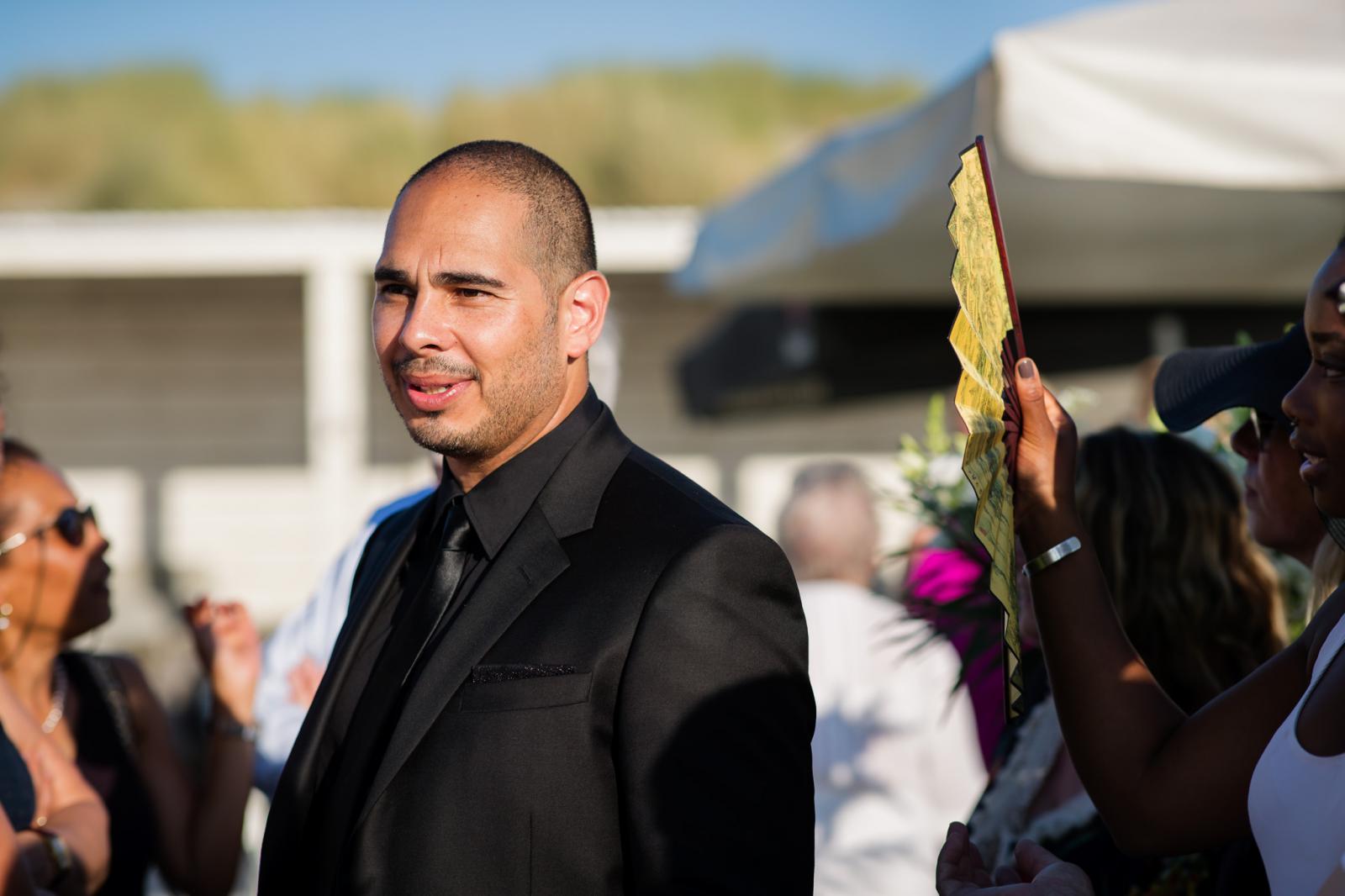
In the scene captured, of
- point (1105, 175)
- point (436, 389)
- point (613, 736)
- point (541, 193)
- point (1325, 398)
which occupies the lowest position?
point (613, 736)

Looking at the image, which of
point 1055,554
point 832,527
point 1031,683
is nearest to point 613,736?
point 1055,554

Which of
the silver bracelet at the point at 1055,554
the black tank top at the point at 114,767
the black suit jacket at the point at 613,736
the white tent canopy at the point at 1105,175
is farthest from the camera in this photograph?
the white tent canopy at the point at 1105,175

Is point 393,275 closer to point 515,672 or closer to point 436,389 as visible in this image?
point 436,389

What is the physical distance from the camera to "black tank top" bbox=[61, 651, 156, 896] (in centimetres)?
305

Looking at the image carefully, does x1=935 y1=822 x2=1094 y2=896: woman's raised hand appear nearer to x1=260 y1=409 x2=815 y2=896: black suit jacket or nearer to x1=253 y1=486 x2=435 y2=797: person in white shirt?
x1=260 y1=409 x2=815 y2=896: black suit jacket

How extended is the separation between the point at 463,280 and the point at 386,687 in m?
0.59

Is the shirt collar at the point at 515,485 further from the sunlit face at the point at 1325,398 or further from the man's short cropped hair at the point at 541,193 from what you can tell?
the sunlit face at the point at 1325,398

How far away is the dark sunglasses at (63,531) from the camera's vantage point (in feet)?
10.1

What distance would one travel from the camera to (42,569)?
3117 millimetres

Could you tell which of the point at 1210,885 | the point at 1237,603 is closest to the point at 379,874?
the point at 1210,885

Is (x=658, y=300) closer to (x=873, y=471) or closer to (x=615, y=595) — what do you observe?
(x=873, y=471)

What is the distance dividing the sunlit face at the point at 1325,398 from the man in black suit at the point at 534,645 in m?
0.67

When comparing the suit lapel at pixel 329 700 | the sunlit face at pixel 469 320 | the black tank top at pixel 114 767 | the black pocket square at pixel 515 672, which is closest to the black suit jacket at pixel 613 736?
the black pocket square at pixel 515 672

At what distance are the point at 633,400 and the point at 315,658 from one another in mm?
7368
